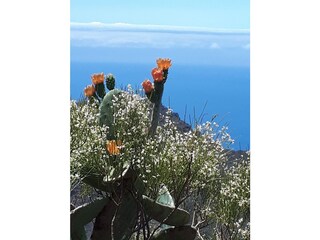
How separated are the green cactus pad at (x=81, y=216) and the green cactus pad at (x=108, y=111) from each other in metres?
0.23

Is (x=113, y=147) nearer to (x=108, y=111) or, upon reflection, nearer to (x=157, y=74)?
(x=108, y=111)

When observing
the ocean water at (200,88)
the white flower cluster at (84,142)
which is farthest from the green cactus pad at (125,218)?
the ocean water at (200,88)

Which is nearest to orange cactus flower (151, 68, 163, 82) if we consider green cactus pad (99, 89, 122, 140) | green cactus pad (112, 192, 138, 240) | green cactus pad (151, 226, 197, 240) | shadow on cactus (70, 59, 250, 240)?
shadow on cactus (70, 59, 250, 240)

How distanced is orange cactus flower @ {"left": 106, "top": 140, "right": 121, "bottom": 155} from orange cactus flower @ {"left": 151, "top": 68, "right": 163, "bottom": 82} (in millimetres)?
244

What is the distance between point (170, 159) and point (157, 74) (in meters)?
0.28

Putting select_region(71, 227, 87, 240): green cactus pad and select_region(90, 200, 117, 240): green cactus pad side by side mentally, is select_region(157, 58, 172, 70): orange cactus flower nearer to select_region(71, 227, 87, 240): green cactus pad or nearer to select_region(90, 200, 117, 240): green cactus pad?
select_region(90, 200, 117, 240): green cactus pad

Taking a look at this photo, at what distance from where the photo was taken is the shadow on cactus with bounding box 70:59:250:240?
9.73ft

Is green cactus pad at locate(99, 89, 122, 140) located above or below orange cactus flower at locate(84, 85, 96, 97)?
below

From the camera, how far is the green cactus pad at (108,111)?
2988mm

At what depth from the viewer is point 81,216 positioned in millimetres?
2980

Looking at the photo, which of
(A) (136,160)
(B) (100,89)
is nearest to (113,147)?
(A) (136,160)

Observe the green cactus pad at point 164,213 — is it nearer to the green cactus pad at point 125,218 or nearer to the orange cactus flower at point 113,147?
the green cactus pad at point 125,218
